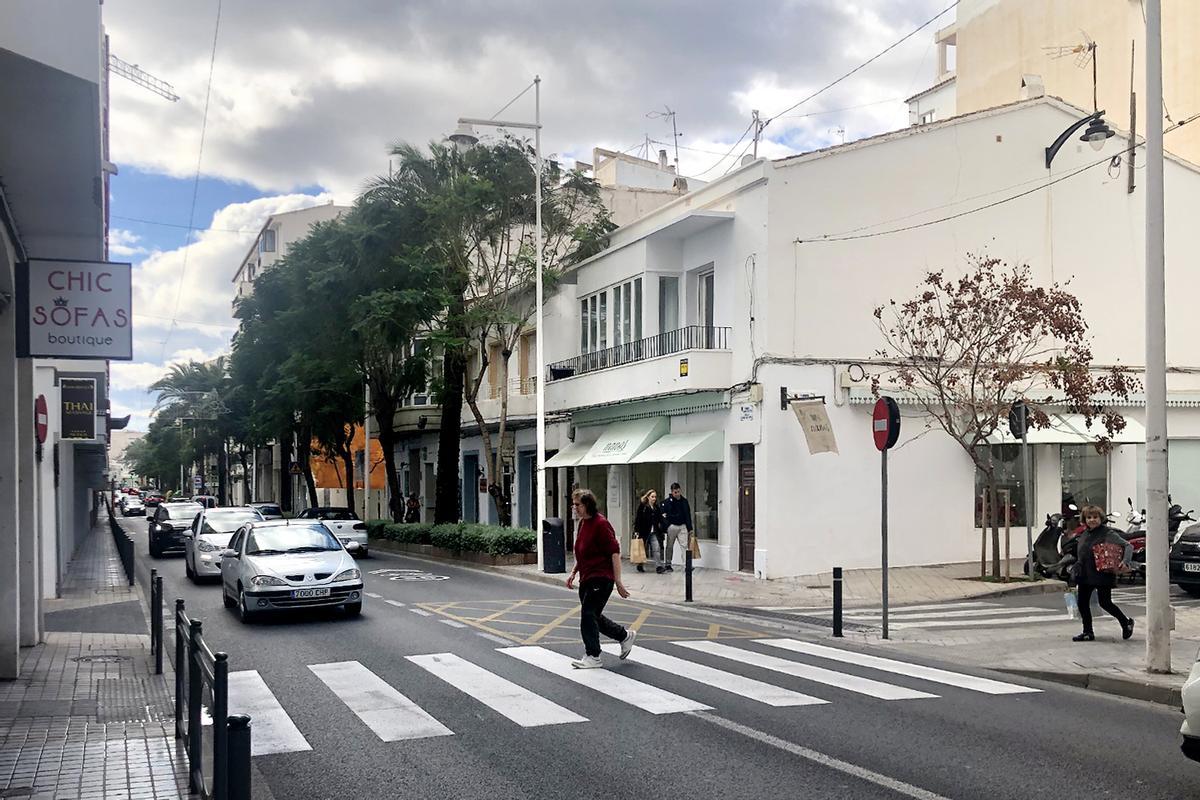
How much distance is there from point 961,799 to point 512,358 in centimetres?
3118

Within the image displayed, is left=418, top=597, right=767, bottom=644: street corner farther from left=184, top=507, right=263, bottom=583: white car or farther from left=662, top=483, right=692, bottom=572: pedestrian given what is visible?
left=184, top=507, right=263, bottom=583: white car

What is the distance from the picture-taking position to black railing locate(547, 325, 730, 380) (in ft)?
78.9

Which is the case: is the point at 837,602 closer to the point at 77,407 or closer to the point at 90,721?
the point at 90,721

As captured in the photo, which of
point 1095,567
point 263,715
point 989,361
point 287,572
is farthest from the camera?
point 989,361

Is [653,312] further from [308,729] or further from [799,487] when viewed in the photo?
[308,729]

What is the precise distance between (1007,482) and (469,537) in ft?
42.8

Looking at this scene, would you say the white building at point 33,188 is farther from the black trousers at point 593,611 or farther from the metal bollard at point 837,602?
the metal bollard at point 837,602

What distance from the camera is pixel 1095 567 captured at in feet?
41.3

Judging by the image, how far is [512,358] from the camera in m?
37.0

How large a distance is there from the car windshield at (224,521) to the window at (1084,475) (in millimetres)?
17974

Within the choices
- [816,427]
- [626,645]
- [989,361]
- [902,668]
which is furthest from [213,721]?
[816,427]

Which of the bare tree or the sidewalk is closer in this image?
the sidewalk

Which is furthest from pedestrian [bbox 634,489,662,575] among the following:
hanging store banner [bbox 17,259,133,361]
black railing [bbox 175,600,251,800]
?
Result: black railing [bbox 175,600,251,800]

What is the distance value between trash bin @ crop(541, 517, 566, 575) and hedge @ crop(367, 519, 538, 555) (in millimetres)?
2534
